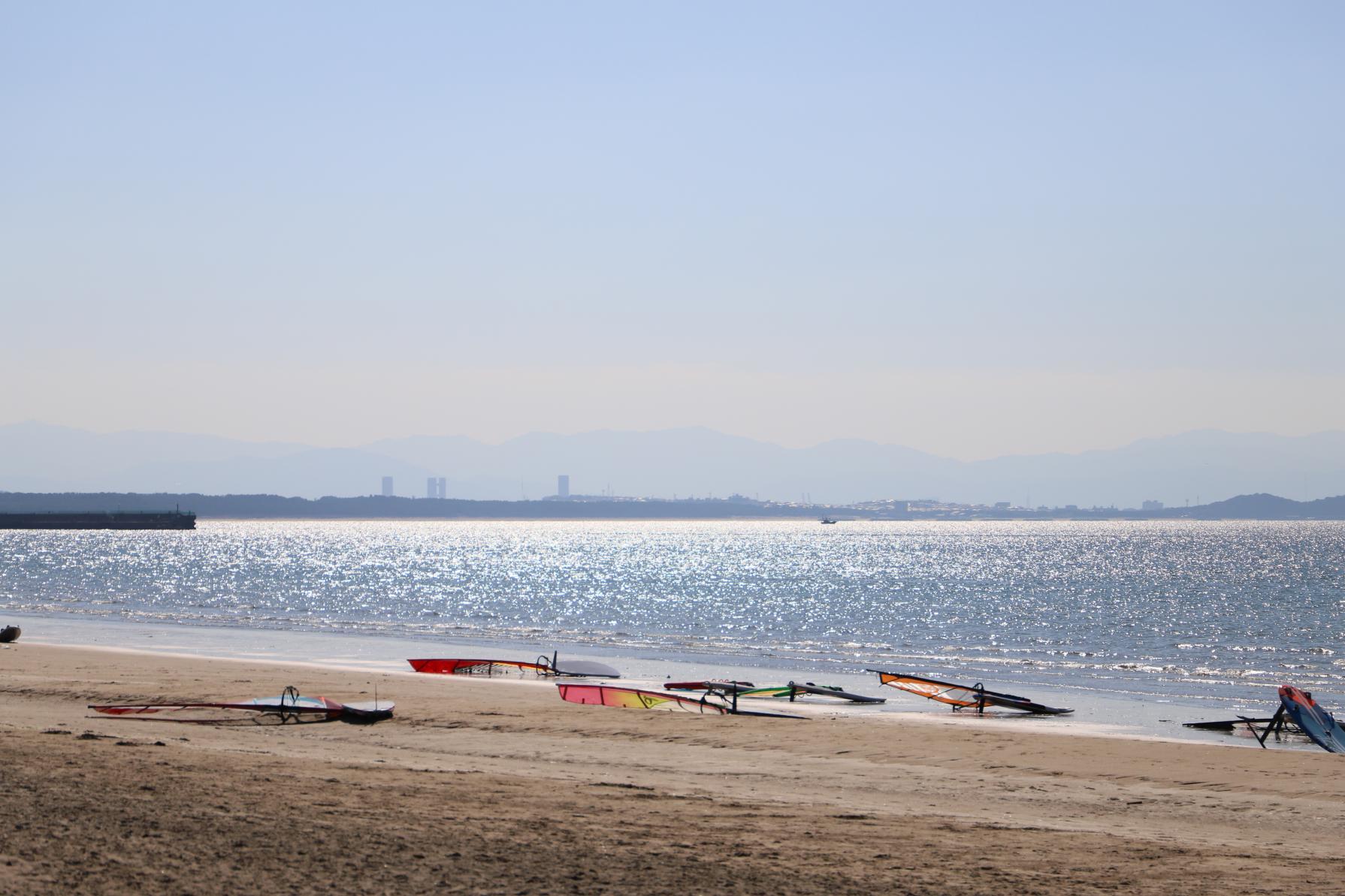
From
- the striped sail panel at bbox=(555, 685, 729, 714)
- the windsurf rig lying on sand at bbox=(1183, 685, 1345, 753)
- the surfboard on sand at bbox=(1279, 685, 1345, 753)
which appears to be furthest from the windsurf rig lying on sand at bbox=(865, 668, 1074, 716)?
the striped sail panel at bbox=(555, 685, 729, 714)

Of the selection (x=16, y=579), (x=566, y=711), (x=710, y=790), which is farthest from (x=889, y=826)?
(x=16, y=579)

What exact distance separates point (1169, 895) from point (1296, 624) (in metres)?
54.0

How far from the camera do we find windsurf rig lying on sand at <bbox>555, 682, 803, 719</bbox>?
26.3m

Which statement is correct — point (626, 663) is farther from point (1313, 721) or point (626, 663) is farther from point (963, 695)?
point (1313, 721)

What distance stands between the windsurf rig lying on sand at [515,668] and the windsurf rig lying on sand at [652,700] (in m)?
5.43

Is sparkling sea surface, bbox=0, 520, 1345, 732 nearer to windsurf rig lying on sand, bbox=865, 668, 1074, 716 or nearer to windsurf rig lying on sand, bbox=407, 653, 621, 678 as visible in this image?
windsurf rig lying on sand, bbox=865, 668, 1074, 716

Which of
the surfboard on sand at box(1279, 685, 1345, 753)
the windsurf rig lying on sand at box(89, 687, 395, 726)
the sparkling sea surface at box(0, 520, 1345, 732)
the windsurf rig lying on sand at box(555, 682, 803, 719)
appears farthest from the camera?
the sparkling sea surface at box(0, 520, 1345, 732)

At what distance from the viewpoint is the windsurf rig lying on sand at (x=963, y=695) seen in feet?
94.2

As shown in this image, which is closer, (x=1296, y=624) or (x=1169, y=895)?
(x=1169, y=895)

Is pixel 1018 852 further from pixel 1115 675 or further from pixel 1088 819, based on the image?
pixel 1115 675

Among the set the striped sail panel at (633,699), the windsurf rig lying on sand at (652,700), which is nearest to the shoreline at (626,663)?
the windsurf rig lying on sand at (652,700)

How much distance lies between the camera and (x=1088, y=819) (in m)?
15.0

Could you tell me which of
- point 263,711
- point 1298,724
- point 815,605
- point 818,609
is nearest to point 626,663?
point 263,711

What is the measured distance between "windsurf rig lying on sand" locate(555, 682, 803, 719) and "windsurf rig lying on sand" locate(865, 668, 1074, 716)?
5387 millimetres
